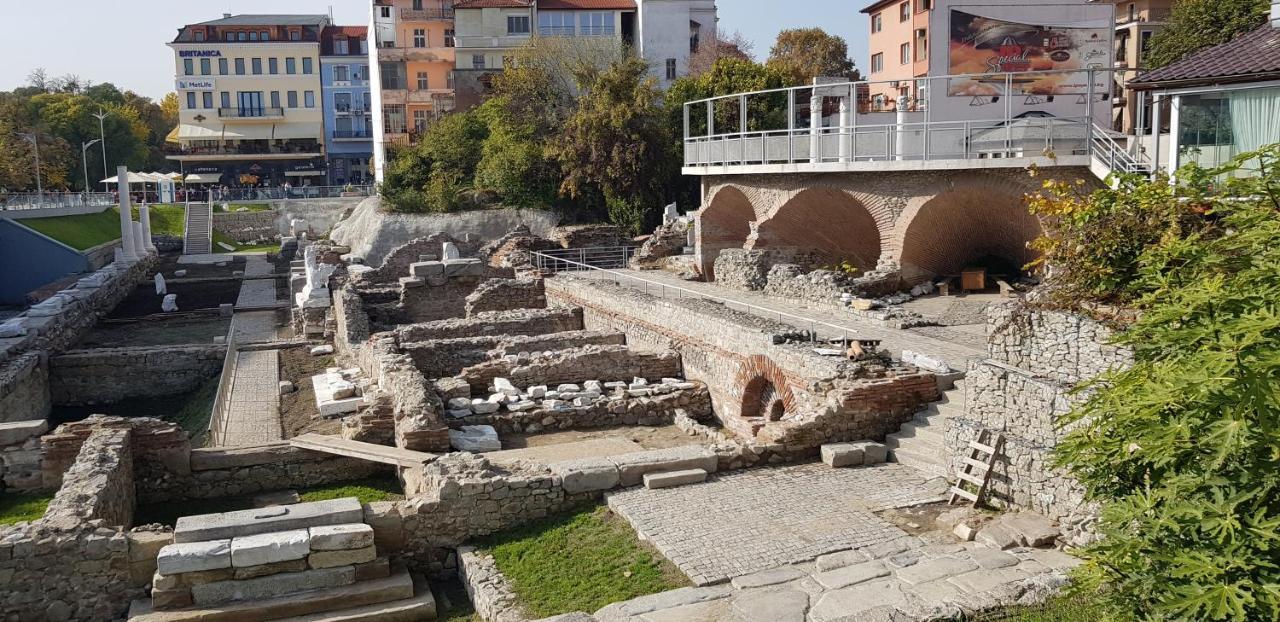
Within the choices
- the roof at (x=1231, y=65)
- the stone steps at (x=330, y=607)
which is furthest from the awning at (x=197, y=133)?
the stone steps at (x=330, y=607)

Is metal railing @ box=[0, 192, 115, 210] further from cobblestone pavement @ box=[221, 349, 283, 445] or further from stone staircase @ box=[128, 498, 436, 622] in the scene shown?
stone staircase @ box=[128, 498, 436, 622]

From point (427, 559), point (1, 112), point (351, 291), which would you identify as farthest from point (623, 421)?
point (1, 112)

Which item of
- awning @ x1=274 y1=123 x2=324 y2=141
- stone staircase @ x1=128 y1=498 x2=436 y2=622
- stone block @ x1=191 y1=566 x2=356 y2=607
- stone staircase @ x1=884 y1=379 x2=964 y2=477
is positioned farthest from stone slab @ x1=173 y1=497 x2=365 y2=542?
awning @ x1=274 y1=123 x2=324 y2=141

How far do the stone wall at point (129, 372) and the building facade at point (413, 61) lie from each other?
3139 cm

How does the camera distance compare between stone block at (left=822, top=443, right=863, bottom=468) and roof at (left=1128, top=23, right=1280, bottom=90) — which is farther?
roof at (left=1128, top=23, right=1280, bottom=90)

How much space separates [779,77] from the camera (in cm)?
3388

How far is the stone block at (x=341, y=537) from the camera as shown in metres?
8.76

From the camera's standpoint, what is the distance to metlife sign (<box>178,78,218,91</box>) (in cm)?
6091

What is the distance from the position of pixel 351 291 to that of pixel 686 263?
8478 mm

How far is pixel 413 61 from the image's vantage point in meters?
50.1

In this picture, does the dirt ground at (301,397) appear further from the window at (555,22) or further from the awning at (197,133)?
the awning at (197,133)

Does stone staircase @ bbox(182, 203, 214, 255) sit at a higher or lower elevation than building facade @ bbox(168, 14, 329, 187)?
lower

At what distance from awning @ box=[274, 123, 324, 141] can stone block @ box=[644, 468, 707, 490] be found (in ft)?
189

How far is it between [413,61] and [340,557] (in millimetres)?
44525
